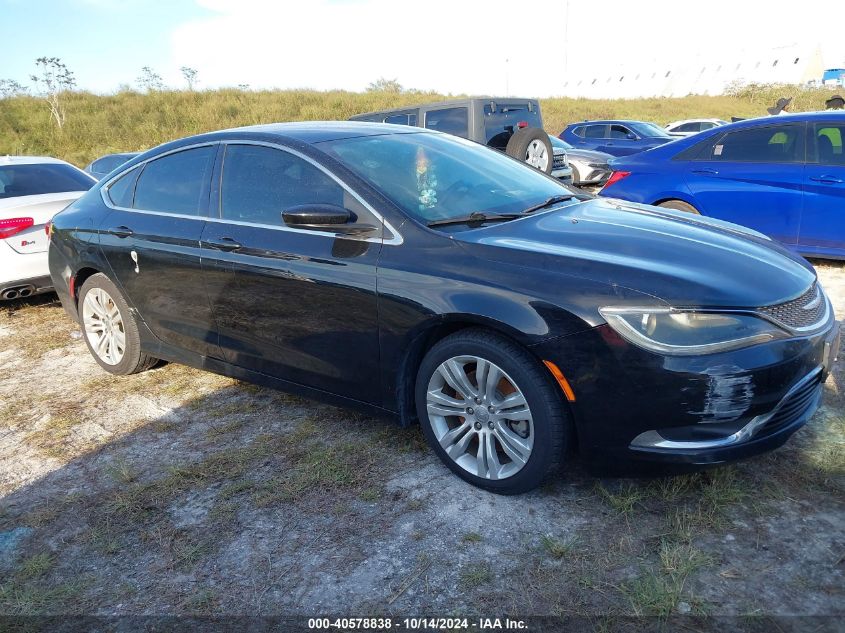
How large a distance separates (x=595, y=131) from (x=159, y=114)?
18.8 meters

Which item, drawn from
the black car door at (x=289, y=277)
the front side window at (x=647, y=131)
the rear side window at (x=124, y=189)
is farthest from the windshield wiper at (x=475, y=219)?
the front side window at (x=647, y=131)


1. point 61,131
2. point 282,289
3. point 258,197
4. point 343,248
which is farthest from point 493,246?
point 61,131

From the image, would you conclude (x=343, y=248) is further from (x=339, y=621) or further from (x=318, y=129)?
(x=339, y=621)

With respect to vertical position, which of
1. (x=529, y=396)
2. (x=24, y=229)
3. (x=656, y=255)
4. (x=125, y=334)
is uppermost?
(x=656, y=255)

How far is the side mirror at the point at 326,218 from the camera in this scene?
3.14 m

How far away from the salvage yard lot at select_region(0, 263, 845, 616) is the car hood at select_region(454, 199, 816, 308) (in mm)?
835

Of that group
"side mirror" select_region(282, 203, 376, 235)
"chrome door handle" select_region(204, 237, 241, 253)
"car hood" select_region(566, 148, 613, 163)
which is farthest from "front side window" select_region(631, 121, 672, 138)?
"side mirror" select_region(282, 203, 376, 235)

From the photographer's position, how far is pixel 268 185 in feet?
11.7

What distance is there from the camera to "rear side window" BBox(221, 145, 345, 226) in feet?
11.0

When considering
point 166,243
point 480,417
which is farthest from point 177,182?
point 480,417

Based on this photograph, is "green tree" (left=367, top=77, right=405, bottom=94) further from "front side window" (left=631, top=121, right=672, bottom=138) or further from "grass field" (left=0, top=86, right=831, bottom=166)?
"front side window" (left=631, top=121, right=672, bottom=138)

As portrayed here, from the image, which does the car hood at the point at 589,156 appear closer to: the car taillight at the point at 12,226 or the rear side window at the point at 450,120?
the rear side window at the point at 450,120

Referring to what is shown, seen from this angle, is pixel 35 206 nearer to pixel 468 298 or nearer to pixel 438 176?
pixel 438 176

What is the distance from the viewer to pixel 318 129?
3.82m
